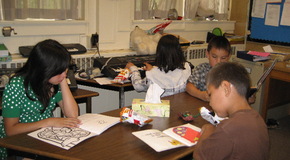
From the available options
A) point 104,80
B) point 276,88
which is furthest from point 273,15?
point 104,80

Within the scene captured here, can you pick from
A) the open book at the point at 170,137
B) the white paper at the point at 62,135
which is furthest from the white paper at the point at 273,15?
the white paper at the point at 62,135

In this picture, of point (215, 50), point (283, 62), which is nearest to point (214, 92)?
point (215, 50)

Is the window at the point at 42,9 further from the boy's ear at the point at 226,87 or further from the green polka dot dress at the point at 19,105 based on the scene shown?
the boy's ear at the point at 226,87

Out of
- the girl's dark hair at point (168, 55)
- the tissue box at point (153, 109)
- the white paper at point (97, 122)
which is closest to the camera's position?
the white paper at point (97, 122)

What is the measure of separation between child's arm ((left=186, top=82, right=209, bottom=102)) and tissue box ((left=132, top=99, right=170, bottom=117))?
43cm

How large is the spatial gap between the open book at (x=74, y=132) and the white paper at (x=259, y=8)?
311 centimetres

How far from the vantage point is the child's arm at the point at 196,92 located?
81.7 inches

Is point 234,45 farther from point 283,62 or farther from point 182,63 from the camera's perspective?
point 182,63

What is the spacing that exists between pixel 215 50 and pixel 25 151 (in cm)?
164

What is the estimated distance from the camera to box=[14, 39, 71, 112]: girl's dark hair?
1.61 metres

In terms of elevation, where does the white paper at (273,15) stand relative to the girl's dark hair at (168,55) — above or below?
above

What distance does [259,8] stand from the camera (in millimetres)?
4043

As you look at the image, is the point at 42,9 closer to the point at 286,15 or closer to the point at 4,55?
the point at 4,55

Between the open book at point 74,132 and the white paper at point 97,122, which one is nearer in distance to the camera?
the open book at point 74,132
